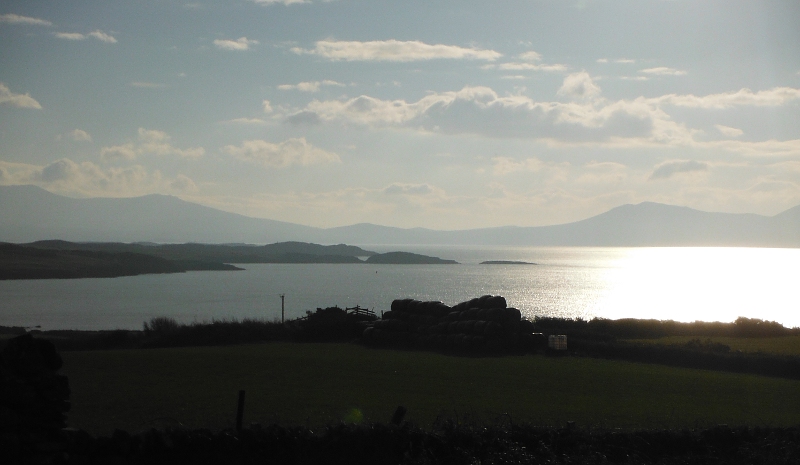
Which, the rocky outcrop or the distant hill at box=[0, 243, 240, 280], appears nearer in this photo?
the rocky outcrop

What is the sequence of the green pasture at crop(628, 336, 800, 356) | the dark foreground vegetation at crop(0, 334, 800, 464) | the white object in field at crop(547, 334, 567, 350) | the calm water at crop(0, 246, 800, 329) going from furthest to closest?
the calm water at crop(0, 246, 800, 329)
the green pasture at crop(628, 336, 800, 356)
the white object in field at crop(547, 334, 567, 350)
the dark foreground vegetation at crop(0, 334, 800, 464)

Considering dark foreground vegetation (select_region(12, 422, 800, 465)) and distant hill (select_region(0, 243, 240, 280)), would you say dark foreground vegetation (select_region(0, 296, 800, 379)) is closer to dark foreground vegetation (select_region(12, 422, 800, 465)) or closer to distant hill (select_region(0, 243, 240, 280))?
dark foreground vegetation (select_region(12, 422, 800, 465))

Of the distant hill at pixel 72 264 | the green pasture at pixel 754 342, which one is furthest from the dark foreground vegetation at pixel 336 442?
the distant hill at pixel 72 264

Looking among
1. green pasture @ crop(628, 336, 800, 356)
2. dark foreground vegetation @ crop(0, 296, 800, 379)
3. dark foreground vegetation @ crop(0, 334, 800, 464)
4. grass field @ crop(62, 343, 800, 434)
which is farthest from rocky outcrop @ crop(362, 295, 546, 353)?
dark foreground vegetation @ crop(0, 334, 800, 464)

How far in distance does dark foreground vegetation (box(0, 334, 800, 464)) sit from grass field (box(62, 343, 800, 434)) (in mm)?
792

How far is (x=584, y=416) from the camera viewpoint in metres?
14.6

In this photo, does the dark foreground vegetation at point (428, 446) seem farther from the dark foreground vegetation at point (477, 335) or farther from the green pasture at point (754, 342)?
the green pasture at point (754, 342)

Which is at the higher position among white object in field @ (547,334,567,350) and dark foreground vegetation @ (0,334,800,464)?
dark foreground vegetation @ (0,334,800,464)

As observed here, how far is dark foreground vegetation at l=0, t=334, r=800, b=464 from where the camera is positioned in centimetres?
859

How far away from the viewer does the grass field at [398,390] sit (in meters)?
14.1

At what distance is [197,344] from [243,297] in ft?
251

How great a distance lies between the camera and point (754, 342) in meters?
32.7

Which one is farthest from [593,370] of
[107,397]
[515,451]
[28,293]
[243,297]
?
[28,293]

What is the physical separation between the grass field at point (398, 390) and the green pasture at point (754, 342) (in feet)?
23.5
